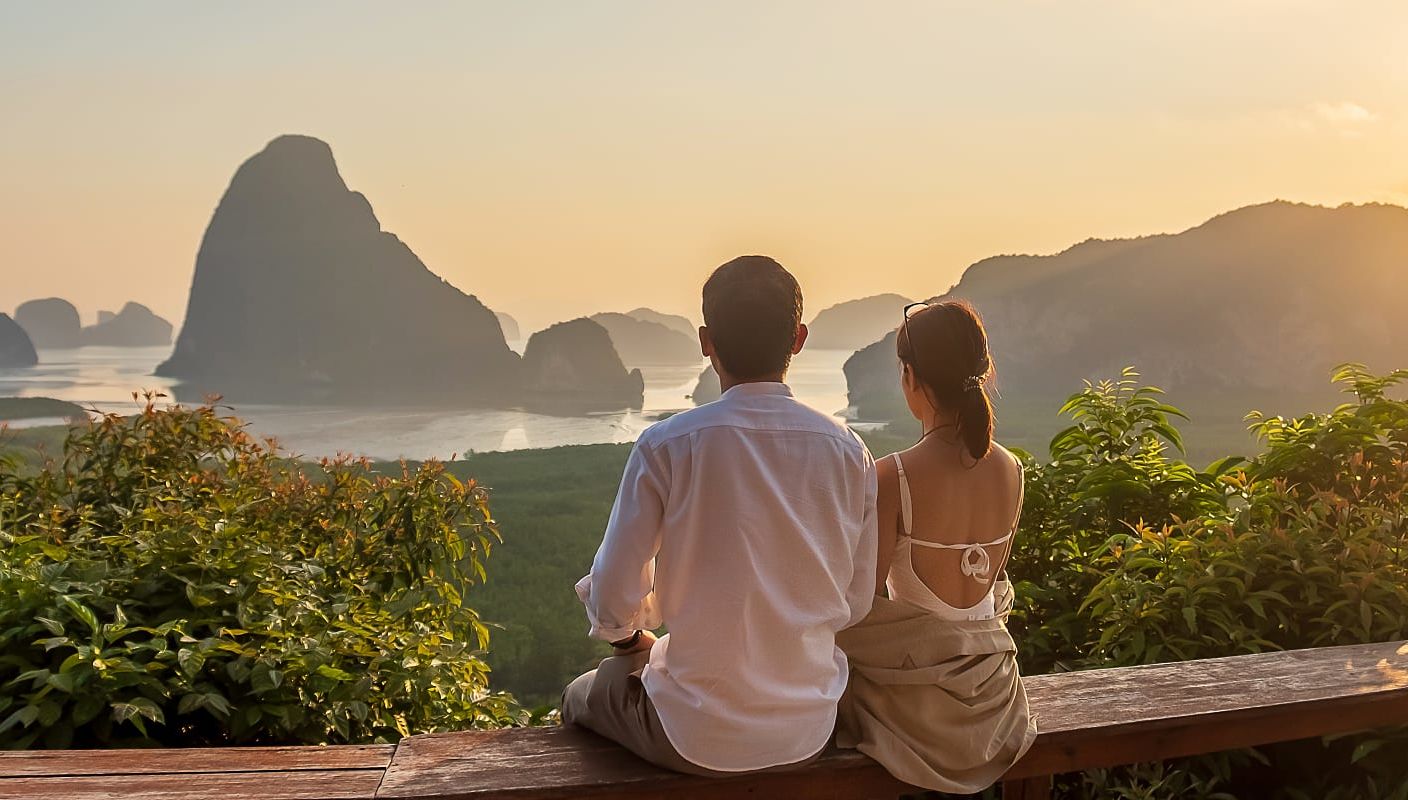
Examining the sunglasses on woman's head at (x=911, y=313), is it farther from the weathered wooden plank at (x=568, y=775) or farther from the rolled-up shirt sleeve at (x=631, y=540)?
the weathered wooden plank at (x=568, y=775)

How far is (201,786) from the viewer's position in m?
1.60

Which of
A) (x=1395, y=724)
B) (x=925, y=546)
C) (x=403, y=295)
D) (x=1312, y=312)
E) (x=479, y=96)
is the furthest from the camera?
(x=403, y=295)

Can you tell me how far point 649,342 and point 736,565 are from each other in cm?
1097

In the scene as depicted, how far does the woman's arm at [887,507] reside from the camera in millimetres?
1819

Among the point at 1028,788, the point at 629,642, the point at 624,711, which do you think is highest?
the point at 629,642

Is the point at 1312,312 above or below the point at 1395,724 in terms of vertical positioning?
above

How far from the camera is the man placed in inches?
63.2

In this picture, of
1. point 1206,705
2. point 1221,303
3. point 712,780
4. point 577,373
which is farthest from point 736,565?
point 577,373

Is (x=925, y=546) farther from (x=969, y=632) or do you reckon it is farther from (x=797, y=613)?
(x=797, y=613)

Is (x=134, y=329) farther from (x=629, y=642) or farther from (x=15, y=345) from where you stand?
(x=629, y=642)

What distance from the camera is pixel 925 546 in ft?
6.05

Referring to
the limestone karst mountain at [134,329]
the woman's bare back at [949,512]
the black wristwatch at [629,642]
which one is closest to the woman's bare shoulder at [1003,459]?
the woman's bare back at [949,512]

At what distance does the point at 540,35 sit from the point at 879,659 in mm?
5747

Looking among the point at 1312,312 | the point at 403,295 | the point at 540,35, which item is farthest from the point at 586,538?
the point at 403,295
